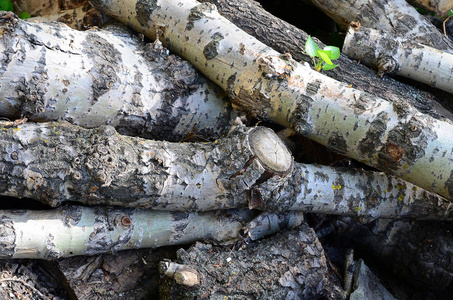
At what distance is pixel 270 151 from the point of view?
205 cm

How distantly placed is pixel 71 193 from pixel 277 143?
0.92 metres

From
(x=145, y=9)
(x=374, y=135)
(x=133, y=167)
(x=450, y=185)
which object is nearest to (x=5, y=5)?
(x=145, y=9)

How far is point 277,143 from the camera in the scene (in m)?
2.10

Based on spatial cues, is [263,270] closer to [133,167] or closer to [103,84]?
[133,167]

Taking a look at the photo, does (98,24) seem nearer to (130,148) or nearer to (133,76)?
(133,76)

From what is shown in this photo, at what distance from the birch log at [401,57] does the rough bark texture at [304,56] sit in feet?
0.21

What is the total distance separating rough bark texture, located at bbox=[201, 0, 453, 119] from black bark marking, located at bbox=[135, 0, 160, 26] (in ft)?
1.19

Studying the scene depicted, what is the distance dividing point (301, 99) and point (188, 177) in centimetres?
65

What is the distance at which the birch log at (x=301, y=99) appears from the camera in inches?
79.0

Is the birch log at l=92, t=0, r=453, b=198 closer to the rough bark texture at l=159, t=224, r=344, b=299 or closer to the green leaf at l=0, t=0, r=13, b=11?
the rough bark texture at l=159, t=224, r=344, b=299

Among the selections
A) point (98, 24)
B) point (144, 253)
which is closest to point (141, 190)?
point (144, 253)

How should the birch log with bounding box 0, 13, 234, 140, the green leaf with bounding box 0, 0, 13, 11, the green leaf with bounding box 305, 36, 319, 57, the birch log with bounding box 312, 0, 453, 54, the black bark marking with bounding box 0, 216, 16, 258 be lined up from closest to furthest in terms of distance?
the black bark marking with bounding box 0, 216, 16, 258 → the birch log with bounding box 0, 13, 234, 140 → the green leaf with bounding box 305, 36, 319, 57 → the birch log with bounding box 312, 0, 453, 54 → the green leaf with bounding box 0, 0, 13, 11

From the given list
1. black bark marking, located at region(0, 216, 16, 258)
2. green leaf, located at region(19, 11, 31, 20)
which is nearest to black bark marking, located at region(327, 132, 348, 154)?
black bark marking, located at region(0, 216, 16, 258)

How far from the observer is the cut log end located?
201cm
